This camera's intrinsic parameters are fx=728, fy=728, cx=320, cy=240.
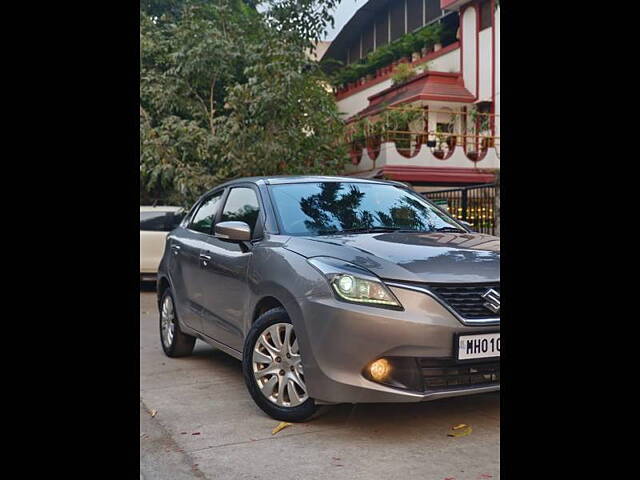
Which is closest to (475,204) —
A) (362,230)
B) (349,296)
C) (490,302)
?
(362,230)

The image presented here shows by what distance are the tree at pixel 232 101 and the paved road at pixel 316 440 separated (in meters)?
8.24

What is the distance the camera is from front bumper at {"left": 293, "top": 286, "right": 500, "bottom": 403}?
365 cm

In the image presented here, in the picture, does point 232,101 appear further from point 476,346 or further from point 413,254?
point 476,346

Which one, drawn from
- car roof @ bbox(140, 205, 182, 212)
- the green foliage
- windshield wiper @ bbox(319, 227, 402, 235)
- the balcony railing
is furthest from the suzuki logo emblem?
car roof @ bbox(140, 205, 182, 212)

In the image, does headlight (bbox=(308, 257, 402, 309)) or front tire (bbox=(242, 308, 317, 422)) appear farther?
front tire (bbox=(242, 308, 317, 422))

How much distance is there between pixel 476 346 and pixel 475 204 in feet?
21.1

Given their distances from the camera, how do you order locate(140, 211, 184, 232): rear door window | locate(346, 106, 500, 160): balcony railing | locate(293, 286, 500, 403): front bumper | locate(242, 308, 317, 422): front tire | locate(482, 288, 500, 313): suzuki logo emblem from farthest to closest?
locate(140, 211, 184, 232): rear door window → locate(346, 106, 500, 160): balcony railing → locate(242, 308, 317, 422): front tire → locate(482, 288, 500, 313): suzuki logo emblem → locate(293, 286, 500, 403): front bumper

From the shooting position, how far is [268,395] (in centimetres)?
426

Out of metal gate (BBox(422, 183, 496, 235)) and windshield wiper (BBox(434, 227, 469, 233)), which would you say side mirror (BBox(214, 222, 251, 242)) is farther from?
metal gate (BBox(422, 183, 496, 235))
